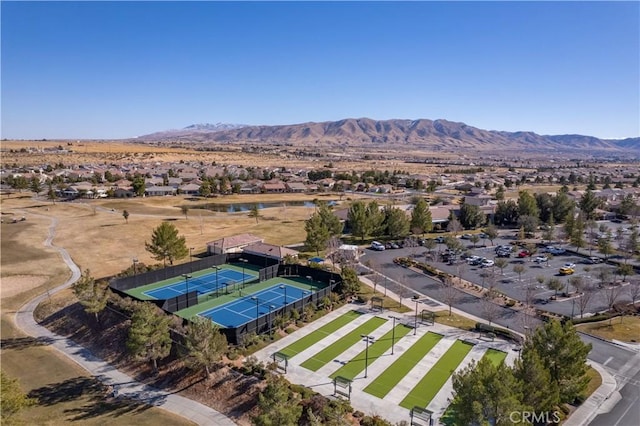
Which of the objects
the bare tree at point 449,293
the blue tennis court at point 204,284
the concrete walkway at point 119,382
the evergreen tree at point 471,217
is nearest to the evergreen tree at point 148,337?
the concrete walkway at point 119,382

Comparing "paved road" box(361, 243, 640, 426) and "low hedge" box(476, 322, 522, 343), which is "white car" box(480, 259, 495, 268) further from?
"low hedge" box(476, 322, 522, 343)

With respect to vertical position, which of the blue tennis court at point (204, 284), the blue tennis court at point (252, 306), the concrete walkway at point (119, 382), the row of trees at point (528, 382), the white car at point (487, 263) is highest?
the row of trees at point (528, 382)

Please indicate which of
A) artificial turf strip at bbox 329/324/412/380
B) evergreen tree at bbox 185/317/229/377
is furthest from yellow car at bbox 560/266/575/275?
evergreen tree at bbox 185/317/229/377

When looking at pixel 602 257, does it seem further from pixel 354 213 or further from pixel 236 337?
pixel 236 337

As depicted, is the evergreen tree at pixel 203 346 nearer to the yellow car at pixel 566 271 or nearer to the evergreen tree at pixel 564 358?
the evergreen tree at pixel 564 358

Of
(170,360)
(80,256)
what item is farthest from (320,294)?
(80,256)

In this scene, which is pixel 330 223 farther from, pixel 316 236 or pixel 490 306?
pixel 490 306

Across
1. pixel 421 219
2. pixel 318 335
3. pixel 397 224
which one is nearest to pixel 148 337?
pixel 318 335

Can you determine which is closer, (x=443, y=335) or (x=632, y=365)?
(x=632, y=365)
